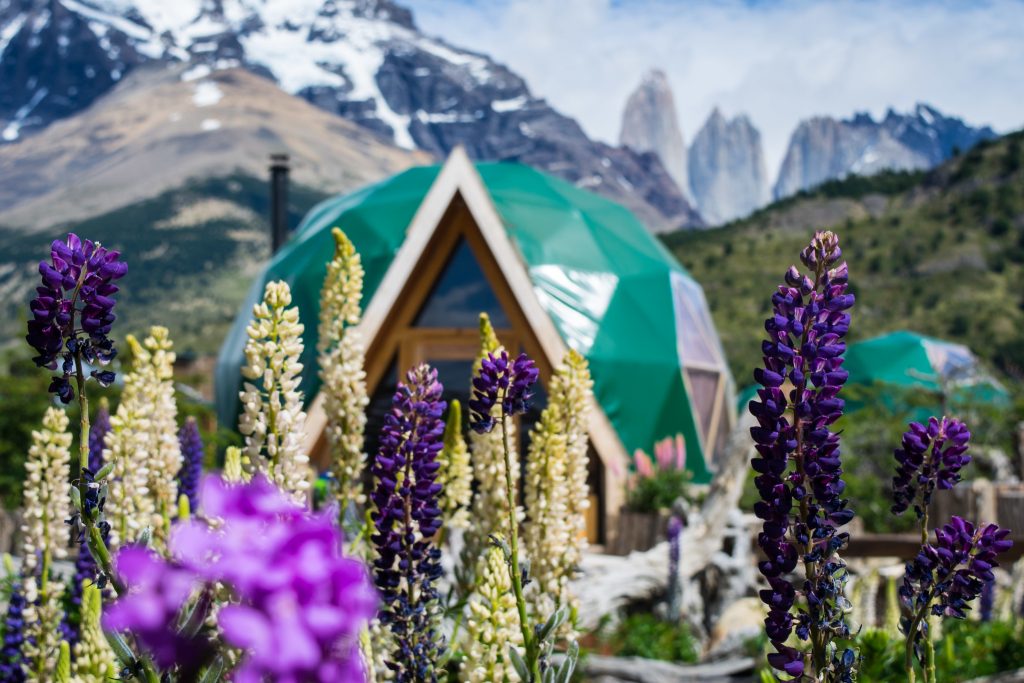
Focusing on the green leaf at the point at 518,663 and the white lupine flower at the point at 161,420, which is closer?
the green leaf at the point at 518,663

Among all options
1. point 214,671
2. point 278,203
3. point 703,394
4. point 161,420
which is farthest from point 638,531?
point 278,203

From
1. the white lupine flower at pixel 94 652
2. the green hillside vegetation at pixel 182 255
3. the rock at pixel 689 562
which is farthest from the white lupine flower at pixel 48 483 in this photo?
the green hillside vegetation at pixel 182 255

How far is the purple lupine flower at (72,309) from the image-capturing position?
223 cm

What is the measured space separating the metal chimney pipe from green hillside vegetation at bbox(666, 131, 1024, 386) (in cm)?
2511

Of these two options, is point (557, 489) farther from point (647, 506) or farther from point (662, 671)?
point (647, 506)

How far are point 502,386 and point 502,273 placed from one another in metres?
11.8

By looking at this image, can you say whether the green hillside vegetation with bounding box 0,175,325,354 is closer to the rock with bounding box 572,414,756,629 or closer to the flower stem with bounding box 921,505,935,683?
the rock with bounding box 572,414,756,629

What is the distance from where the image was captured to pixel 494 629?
2479 mm

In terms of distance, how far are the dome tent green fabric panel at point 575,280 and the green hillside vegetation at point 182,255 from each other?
64582mm

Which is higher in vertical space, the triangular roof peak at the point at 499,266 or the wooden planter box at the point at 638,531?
the triangular roof peak at the point at 499,266

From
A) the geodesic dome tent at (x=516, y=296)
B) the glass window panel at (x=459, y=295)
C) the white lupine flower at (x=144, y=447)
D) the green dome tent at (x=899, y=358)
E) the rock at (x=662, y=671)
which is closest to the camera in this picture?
the white lupine flower at (x=144, y=447)

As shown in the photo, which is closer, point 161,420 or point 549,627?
point 549,627

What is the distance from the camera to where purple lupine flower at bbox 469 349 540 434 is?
100 inches

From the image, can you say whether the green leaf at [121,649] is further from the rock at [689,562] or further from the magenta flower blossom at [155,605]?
the rock at [689,562]
